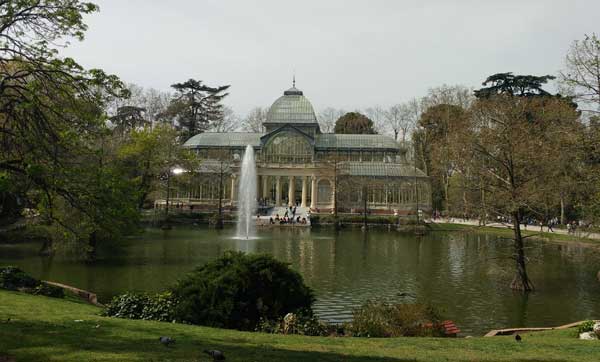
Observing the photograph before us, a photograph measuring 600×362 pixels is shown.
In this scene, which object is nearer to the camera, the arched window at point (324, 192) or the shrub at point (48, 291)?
the shrub at point (48, 291)

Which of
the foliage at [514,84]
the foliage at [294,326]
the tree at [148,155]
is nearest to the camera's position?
the foliage at [294,326]

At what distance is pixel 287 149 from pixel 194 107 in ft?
73.0

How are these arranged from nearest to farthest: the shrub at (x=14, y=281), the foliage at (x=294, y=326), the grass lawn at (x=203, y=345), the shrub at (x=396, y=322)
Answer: the grass lawn at (x=203, y=345), the foliage at (x=294, y=326), the shrub at (x=396, y=322), the shrub at (x=14, y=281)

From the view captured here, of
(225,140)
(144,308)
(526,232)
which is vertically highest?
(225,140)

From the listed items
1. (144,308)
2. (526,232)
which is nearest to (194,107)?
(526,232)

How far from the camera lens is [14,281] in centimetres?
Answer: 1319

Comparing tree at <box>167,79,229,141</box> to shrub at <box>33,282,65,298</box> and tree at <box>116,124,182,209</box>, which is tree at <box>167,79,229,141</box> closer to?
tree at <box>116,124,182,209</box>

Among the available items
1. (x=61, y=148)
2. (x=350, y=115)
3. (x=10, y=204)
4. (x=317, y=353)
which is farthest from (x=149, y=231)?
(x=350, y=115)

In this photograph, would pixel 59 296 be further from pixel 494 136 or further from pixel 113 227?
pixel 494 136

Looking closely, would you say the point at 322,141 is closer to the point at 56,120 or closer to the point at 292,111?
the point at 292,111

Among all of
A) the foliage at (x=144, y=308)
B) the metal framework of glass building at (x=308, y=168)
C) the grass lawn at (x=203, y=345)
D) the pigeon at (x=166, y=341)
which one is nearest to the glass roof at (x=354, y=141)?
the metal framework of glass building at (x=308, y=168)

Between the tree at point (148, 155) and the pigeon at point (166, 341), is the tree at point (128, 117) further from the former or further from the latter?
the pigeon at point (166, 341)

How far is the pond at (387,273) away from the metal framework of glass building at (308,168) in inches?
894

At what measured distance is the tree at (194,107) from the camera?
2926 inches
